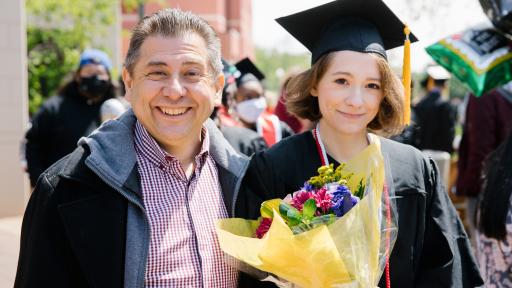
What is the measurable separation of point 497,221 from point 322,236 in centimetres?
148

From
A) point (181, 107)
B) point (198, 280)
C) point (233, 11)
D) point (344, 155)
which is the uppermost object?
point (233, 11)

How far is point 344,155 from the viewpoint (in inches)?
118

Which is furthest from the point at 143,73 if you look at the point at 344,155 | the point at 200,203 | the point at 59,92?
the point at 59,92

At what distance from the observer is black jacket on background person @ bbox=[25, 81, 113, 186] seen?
19.2 feet

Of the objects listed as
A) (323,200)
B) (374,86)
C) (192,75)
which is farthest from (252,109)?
(323,200)

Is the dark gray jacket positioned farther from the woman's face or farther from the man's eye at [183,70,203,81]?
the woman's face

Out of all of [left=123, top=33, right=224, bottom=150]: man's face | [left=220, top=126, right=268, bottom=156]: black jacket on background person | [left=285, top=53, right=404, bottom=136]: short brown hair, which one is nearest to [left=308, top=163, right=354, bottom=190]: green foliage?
[left=123, top=33, right=224, bottom=150]: man's face

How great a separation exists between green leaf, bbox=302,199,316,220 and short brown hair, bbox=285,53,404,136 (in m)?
0.78

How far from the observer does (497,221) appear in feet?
11.1

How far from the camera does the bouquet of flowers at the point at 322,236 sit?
2.29 metres

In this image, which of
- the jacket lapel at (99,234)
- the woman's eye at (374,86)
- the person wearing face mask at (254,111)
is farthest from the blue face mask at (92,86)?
the jacket lapel at (99,234)

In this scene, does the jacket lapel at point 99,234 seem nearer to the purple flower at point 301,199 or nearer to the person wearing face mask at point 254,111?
the purple flower at point 301,199

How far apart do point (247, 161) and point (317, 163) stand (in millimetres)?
293

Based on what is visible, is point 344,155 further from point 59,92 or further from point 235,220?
point 59,92
